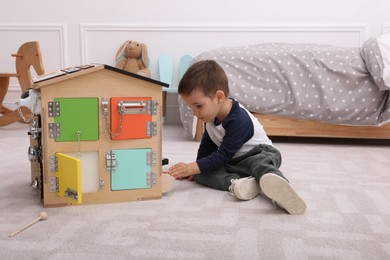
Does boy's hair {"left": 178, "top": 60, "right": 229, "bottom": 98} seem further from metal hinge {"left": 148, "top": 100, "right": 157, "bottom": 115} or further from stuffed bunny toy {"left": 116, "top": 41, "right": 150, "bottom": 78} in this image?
stuffed bunny toy {"left": 116, "top": 41, "right": 150, "bottom": 78}

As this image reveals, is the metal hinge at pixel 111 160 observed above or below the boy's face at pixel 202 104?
below

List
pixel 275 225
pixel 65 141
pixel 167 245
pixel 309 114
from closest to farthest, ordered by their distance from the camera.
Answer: pixel 167 245, pixel 275 225, pixel 65 141, pixel 309 114

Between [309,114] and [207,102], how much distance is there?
3.47 feet

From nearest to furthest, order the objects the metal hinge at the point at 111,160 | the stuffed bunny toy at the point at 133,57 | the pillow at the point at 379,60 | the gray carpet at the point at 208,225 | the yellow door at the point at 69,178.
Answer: the gray carpet at the point at 208,225 < the yellow door at the point at 69,178 < the metal hinge at the point at 111,160 < the pillow at the point at 379,60 < the stuffed bunny toy at the point at 133,57

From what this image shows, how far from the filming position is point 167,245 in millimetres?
898

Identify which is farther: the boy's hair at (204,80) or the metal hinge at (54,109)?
the boy's hair at (204,80)

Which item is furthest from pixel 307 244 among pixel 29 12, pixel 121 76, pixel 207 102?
pixel 29 12

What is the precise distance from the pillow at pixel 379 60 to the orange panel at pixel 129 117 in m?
1.32

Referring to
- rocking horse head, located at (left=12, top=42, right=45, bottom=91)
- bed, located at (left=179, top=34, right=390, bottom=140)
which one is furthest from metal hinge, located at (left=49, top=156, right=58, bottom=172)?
rocking horse head, located at (left=12, top=42, right=45, bottom=91)

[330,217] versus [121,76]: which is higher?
[121,76]

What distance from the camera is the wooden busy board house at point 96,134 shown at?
113cm

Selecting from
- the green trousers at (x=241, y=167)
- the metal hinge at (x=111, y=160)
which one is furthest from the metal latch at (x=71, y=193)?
the green trousers at (x=241, y=167)

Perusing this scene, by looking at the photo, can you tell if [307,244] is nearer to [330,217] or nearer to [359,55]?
[330,217]

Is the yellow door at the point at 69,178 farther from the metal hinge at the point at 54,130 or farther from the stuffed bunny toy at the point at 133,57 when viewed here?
the stuffed bunny toy at the point at 133,57
